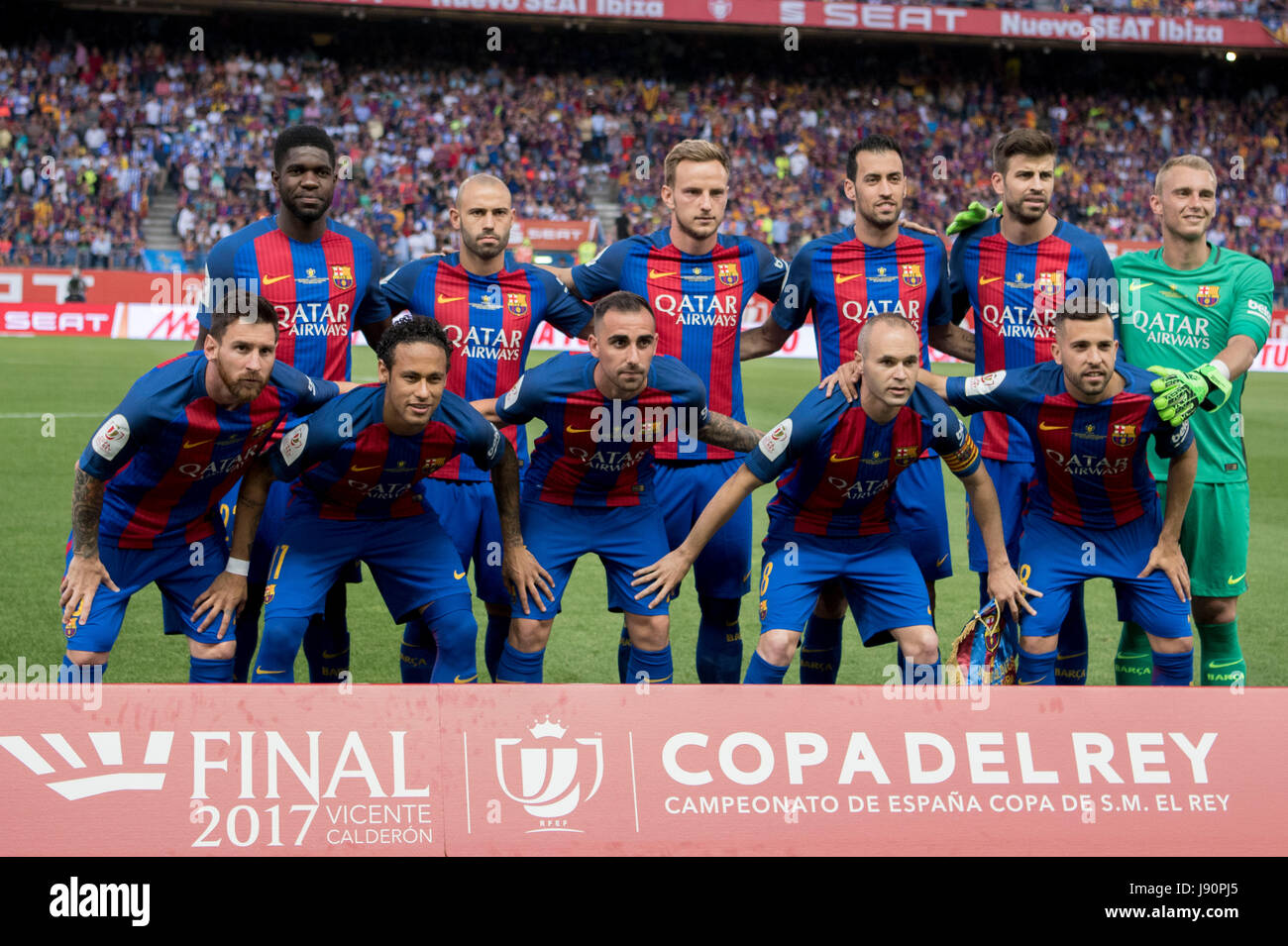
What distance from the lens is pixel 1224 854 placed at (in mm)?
3107

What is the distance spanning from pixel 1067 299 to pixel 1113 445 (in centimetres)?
78

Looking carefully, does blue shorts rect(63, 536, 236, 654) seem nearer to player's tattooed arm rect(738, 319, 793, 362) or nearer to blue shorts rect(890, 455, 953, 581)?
player's tattooed arm rect(738, 319, 793, 362)

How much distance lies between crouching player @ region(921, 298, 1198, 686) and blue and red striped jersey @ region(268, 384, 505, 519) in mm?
1881

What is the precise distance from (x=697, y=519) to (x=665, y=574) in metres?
0.64

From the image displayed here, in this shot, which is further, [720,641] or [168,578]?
[720,641]

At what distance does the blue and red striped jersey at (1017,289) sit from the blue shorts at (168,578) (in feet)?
10.7

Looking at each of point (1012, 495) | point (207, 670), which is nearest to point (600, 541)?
point (207, 670)

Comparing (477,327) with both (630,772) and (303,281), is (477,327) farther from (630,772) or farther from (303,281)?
(630,772)

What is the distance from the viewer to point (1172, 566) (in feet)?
15.8

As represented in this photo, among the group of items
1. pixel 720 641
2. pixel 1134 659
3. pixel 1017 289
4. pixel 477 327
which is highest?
pixel 1017 289

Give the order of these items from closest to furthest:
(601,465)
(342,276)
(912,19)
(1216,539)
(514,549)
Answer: (514,549)
(601,465)
(1216,539)
(342,276)
(912,19)

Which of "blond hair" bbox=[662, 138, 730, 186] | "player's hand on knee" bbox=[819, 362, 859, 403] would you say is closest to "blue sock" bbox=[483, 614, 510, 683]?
"player's hand on knee" bbox=[819, 362, 859, 403]

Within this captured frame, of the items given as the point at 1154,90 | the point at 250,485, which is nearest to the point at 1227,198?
the point at 1154,90
